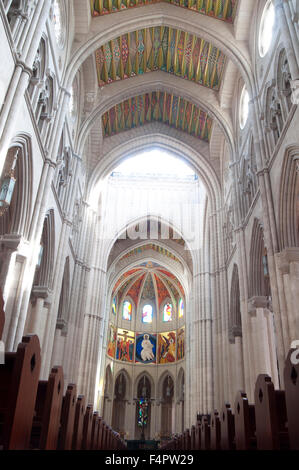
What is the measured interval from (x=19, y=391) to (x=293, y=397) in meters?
1.89

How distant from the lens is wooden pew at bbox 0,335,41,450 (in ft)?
8.13

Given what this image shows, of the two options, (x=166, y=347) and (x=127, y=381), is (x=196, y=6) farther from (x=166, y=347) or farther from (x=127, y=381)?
(x=127, y=381)

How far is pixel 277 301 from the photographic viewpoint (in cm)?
907

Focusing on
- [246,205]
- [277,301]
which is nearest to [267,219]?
[277,301]

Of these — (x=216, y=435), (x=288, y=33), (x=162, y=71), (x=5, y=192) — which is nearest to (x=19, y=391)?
(x=216, y=435)

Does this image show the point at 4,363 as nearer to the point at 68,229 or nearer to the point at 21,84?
the point at 21,84

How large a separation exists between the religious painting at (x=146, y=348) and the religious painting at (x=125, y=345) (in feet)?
1.81

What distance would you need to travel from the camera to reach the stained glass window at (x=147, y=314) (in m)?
36.9

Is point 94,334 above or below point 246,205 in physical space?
below

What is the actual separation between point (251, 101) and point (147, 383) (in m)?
28.1

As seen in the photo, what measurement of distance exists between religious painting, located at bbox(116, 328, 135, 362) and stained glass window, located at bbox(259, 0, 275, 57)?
91.4 ft

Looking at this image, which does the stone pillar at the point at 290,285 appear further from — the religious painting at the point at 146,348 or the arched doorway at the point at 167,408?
the religious painting at the point at 146,348

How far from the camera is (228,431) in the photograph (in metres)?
4.22

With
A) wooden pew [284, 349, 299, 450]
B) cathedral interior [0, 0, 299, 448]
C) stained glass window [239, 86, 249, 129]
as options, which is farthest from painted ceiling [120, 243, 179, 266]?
Answer: wooden pew [284, 349, 299, 450]
